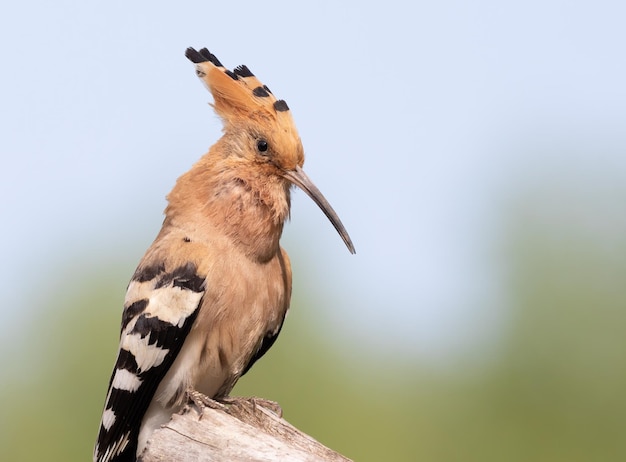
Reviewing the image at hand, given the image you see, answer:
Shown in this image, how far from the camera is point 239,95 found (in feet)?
9.98

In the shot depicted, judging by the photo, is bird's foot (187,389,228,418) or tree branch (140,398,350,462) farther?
bird's foot (187,389,228,418)

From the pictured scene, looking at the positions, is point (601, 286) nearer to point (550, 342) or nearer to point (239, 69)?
point (550, 342)

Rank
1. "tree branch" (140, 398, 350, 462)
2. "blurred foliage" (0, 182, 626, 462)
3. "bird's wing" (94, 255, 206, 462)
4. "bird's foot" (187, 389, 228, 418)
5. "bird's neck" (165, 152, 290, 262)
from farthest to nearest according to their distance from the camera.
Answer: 1. "blurred foliage" (0, 182, 626, 462)
2. "bird's neck" (165, 152, 290, 262)
3. "bird's wing" (94, 255, 206, 462)
4. "bird's foot" (187, 389, 228, 418)
5. "tree branch" (140, 398, 350, 462)

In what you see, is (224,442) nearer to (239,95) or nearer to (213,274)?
(213,274)

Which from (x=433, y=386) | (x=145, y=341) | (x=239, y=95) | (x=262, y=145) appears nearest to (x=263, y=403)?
(x=145, y=341)

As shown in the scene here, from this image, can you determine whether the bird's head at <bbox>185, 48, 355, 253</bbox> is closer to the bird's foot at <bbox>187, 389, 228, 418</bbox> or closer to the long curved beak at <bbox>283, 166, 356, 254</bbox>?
the long curved beak at <bbox>283, 166, 356, 254</bbox>

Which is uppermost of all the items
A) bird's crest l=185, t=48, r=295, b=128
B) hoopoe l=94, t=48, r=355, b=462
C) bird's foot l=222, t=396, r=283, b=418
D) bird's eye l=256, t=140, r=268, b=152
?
bird's crest l=185, t=48, r=295, b=128

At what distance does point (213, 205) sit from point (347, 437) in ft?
15.8

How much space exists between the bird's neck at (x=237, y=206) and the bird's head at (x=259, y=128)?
4 centimetres

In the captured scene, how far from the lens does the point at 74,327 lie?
781 cm

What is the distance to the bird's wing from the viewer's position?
2.81 m

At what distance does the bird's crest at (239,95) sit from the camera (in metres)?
3.01

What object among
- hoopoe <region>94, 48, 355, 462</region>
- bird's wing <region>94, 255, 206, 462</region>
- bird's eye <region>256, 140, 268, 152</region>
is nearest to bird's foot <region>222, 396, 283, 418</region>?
hoopoe <region>94, 48, 355, 462</region>

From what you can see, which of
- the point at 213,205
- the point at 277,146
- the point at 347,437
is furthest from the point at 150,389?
the point at 347,437
